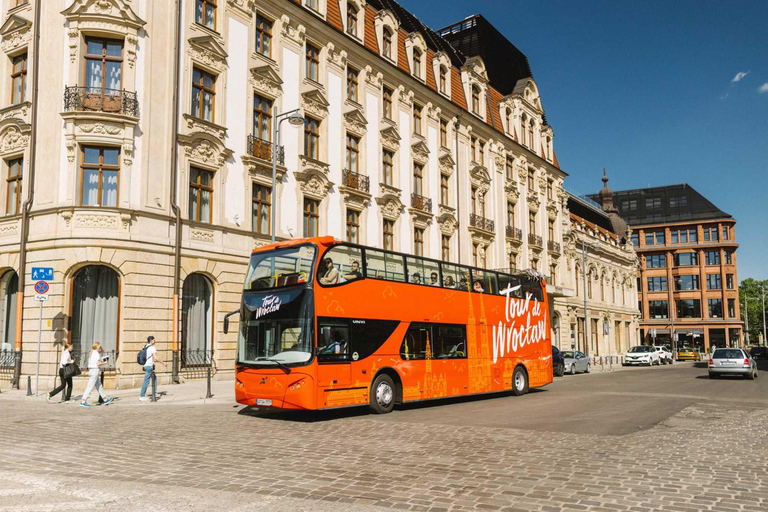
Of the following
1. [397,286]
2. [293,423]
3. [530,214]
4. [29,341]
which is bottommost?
[293,423]

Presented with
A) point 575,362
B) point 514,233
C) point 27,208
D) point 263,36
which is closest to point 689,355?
point 514,233

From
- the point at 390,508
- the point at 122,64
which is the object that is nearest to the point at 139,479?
the point at 390,508

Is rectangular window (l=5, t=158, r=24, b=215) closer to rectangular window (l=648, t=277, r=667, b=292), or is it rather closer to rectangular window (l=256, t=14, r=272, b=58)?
rectangular window (l=256, t=14, r=272, b=58)

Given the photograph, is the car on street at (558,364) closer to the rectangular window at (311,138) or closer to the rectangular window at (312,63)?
the rectangular window at (311,138)

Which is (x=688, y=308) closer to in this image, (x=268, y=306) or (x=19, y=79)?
(x=19, y=79)

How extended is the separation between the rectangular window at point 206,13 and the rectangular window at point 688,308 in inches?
3468

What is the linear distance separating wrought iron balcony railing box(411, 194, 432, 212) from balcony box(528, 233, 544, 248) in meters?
14.3

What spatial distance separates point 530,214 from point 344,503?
4405 centimetres

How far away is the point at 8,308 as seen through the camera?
2222cm

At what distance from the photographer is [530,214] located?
160 ft

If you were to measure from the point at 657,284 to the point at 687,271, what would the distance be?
4.60 meters

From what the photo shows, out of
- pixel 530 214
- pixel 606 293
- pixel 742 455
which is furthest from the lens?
pixel 606 293

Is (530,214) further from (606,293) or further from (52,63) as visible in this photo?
(52,63)

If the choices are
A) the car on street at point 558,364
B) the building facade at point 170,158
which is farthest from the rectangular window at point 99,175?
the car on street at point 558,364
